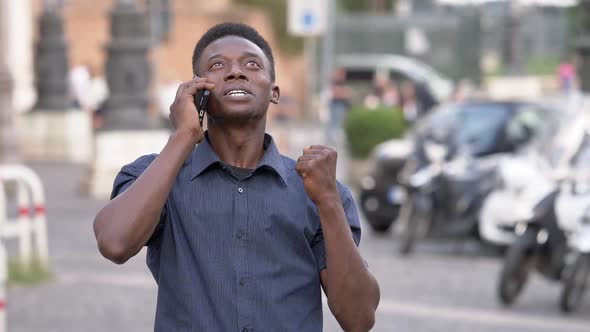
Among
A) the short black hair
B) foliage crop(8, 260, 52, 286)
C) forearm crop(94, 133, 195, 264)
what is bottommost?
foliage crop(8, 260, 52, 286)

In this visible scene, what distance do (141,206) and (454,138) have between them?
485 inches

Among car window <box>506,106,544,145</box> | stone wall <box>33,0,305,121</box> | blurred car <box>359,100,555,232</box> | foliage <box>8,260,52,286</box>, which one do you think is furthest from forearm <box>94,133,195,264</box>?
stone wall <box>33,0,305,121</box>

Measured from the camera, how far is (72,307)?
1127cm

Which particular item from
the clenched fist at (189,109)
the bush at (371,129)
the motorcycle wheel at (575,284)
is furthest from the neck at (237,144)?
the bush at (371,129)

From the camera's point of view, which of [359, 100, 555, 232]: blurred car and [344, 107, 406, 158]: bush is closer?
[359, 100, 555, 232]: blurred car

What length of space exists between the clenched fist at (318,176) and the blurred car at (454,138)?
11.8 m

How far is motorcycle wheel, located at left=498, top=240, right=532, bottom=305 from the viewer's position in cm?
1167

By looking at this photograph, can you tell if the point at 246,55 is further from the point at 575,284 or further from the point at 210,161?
the point at 575,284

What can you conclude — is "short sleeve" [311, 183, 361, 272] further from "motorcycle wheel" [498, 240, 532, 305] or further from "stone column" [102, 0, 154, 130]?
"stone column" [102, 0, 154, 130]

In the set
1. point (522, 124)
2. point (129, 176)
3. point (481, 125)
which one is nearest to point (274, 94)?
point (129, 176)

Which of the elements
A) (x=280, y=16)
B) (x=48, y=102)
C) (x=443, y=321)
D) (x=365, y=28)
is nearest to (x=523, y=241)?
(x=443, y=321)

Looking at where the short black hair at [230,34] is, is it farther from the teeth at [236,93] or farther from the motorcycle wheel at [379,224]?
the motorcycle wheel at [379,224]

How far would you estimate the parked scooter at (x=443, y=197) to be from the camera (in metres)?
15.0

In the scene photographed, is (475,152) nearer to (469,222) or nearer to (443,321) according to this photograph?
(469,222)
